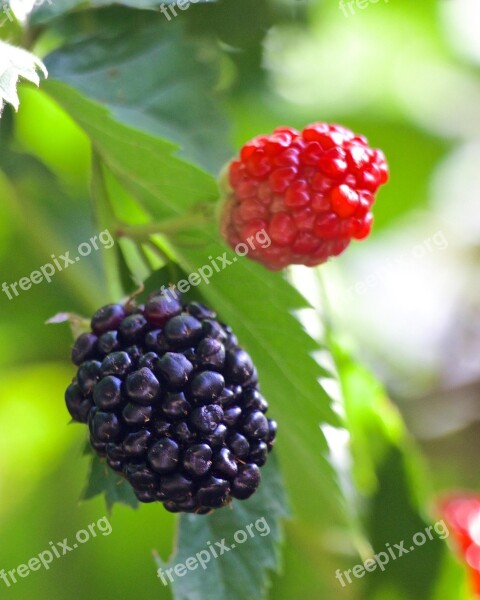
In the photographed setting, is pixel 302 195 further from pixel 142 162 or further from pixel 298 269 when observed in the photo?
pixel 298 269

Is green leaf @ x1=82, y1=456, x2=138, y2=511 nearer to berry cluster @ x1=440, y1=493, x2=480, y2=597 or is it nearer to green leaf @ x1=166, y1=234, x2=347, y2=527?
green leaf @ x1=166, y1=234, x2=347, y2=527

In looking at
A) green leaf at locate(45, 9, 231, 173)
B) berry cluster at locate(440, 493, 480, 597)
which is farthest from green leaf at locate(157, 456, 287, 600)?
berry cluster at locate(440, 493, 480, 597)

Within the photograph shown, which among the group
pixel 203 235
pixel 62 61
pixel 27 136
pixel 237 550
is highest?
pixel 27 136

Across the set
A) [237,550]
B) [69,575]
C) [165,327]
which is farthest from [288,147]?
[69,575]

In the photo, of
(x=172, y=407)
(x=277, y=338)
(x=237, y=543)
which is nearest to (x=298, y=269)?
(x=277, y=338)

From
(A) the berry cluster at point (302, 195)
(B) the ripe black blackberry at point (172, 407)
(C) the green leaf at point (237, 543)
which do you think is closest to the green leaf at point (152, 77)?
(A) the berry cluster at point (302, 195)

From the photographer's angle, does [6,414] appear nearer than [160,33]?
No

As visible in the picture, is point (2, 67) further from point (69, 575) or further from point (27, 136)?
point (69, 575)
